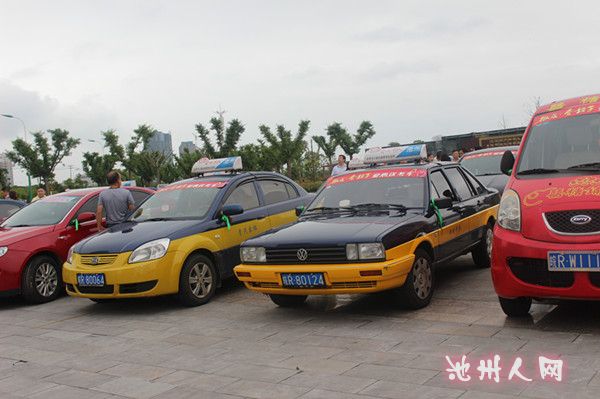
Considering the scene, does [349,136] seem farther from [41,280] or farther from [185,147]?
[41,280]

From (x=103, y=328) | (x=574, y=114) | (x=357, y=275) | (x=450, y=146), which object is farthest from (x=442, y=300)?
(x=450, y=146)

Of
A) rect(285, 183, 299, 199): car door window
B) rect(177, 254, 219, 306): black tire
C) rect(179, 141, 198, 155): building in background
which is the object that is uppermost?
rect(179, 141, 198, 155): building in background

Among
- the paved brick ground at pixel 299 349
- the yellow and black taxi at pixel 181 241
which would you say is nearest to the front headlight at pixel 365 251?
the paved brick ground at pixel 299 349

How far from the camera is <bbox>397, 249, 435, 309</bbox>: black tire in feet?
19.9

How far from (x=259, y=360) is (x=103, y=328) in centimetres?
250

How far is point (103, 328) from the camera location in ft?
22.2

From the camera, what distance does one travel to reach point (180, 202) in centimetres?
837

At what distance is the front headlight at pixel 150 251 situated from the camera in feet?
23.4

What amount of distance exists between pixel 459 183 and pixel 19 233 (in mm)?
5953

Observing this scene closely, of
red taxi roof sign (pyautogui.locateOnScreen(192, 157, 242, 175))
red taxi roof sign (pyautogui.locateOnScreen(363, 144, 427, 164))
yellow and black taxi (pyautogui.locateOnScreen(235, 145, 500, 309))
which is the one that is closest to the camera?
yellow and black taxi (pyautogui.locateOnScreen(235, 145, 500, 309))

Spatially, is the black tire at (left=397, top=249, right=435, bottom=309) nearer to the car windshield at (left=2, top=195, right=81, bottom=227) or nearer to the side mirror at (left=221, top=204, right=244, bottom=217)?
the side mirror at (left=221, top=204, right=244, bottom=217)

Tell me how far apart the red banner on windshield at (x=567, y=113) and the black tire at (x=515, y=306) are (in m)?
1.76

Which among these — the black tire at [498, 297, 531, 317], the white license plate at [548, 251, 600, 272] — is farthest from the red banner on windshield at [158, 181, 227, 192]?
the white license plate at [548, 251, 600, 272]

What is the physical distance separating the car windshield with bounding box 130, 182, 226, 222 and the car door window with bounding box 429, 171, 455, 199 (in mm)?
2787
